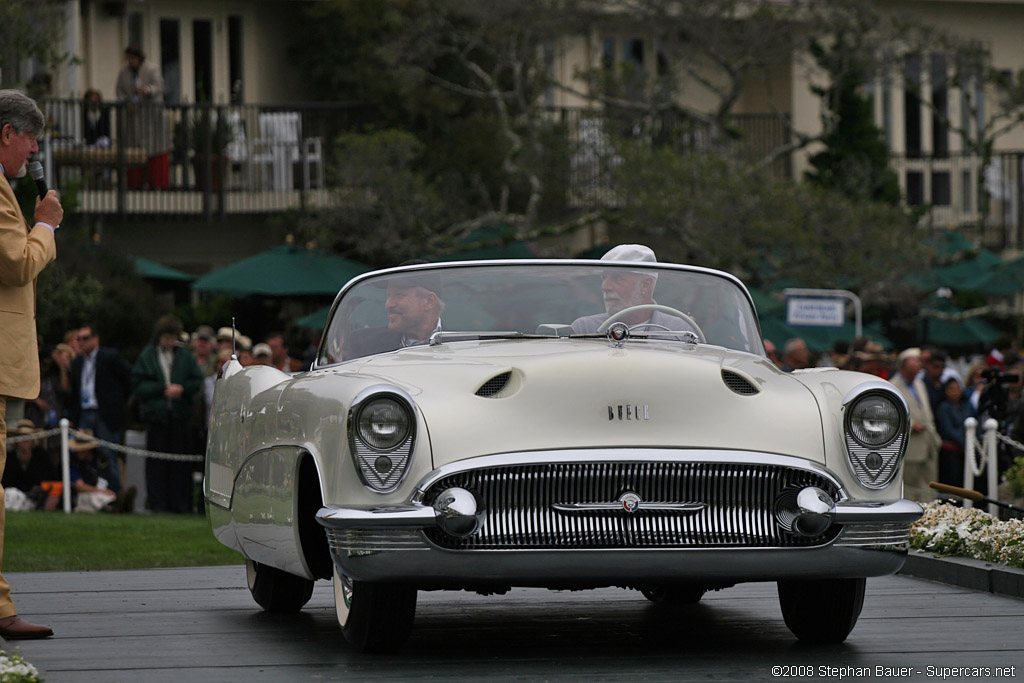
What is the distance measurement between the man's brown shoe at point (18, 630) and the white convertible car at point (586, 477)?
3.41 feet

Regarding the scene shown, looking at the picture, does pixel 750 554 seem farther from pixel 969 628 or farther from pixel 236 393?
pixel 236 393

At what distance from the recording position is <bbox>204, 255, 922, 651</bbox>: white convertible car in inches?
244

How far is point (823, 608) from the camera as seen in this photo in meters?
7.03

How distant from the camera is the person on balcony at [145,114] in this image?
27562 millimetres

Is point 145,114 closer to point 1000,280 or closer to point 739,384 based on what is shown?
point 1000,280

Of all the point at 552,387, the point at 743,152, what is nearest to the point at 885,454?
the point at 552,387

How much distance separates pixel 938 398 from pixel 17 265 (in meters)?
12.3

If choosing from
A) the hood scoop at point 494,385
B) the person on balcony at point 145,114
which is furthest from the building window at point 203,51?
the hood scoop at point 494,385

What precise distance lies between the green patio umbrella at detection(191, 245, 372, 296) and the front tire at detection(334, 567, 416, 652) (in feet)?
55.1

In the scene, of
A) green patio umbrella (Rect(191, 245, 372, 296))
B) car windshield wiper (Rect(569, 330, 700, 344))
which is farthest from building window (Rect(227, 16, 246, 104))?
car windshield wiper (Rect(569, 330, 700, 344))

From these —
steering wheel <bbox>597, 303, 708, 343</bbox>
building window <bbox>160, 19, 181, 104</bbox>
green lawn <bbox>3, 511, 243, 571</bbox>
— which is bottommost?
green lawn <bbox>3, 511, 243, 571</bbox>

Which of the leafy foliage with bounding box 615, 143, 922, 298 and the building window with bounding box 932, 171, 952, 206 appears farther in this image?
the building window with bounding box 932, 171, 952, 206

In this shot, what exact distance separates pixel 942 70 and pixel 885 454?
2602 cm

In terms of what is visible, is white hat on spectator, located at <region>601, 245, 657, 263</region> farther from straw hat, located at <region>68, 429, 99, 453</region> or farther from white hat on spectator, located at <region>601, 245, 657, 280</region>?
straw hat, located at <region>68, 429, 99, 453</region>
